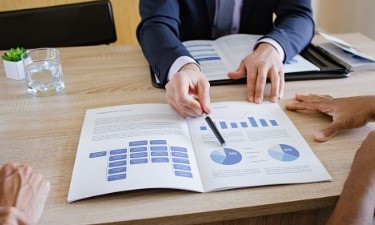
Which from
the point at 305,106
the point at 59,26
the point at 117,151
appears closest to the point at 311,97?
the point at 305,106

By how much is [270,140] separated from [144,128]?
25cm

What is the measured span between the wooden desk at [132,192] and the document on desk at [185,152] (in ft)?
0.06

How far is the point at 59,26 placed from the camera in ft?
4.48

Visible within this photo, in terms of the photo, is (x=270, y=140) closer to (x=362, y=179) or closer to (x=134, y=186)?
(x=362, y=179)

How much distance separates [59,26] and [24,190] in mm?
907

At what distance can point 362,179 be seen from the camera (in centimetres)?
Result: 61

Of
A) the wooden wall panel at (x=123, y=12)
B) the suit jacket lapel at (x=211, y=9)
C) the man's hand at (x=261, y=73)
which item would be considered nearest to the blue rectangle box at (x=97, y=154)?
the man's hand at (x=261, y=73)

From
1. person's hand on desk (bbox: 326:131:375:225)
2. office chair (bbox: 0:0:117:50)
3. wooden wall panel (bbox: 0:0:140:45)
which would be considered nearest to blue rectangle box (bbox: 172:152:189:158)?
person's hand on desk (bbox: 326:131:375:225)

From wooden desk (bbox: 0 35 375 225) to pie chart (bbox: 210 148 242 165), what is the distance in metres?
0.07

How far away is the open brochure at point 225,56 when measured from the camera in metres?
1.02

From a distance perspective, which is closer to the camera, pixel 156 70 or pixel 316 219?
pixel 316 219

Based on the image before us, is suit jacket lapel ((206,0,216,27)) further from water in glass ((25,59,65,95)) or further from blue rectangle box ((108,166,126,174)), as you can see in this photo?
blue rectangle box ((108,166,126,174))

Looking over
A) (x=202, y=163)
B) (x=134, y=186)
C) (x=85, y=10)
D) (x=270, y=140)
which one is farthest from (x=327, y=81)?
(x=85, y=10)

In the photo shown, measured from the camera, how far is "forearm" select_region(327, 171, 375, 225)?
583mm
